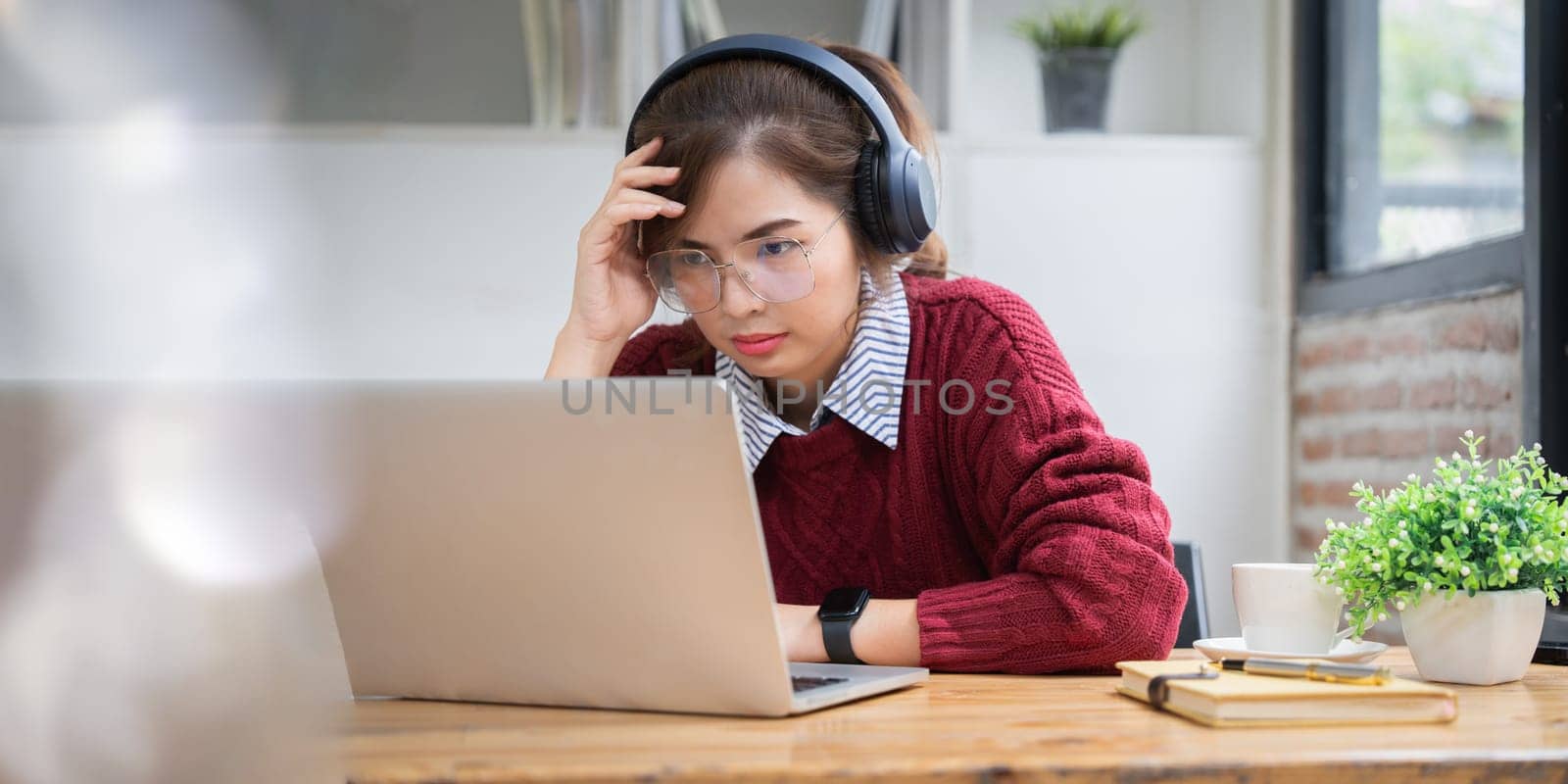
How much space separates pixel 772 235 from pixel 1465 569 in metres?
0.66

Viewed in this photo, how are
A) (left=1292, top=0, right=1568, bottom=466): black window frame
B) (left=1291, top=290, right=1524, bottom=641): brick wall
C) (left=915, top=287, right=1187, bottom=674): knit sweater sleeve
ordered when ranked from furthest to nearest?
(left=1291, top=290, right=1524, bottom=641): brick wall
(left=1292, top=0, right=1568, bottom=466): black window frame
(left=915, top=287, right=1187, bottom=674): knit sweater sleeve

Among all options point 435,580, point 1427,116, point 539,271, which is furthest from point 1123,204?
point 435,580

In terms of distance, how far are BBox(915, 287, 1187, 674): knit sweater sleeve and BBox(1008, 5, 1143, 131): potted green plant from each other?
4.35ft

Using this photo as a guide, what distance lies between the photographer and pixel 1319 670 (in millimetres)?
848

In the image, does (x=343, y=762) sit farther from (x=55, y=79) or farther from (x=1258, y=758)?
(x=55, y=79)

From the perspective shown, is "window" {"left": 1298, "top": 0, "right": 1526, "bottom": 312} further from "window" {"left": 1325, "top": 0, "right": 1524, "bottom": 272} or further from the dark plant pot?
the dark plant pot

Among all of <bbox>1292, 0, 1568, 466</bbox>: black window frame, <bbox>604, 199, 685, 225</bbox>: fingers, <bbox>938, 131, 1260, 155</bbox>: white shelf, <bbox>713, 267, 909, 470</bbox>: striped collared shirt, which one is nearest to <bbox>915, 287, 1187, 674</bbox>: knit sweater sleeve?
<bbox>713, 267, 909, 470</bbox>: striped collared shirt

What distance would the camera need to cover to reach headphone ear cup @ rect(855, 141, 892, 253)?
1.33 meters

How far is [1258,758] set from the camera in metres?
0.68

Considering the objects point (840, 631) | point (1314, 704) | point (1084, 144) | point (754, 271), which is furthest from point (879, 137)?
point (1084, 144)

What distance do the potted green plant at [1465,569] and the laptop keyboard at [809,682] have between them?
0.38 metres

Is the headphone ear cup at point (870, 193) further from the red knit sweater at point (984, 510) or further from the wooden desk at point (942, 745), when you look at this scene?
the wooden desk at point (942, 745)

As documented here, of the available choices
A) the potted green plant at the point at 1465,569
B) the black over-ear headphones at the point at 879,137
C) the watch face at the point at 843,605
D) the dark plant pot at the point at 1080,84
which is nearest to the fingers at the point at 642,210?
the black over-ear headphones at the point at 879,137

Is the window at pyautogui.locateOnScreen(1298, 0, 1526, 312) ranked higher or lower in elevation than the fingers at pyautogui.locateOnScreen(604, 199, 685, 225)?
higher
